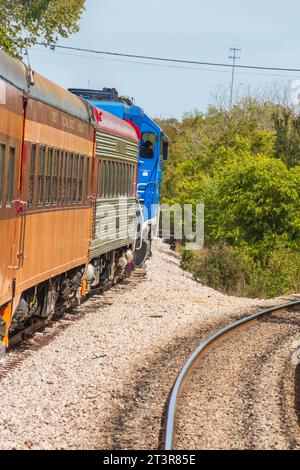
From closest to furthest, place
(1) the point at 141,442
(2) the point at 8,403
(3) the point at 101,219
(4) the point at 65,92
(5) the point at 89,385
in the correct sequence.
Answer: (1) the point at 141,442, (2) the point at 8,403, (5) the point at 89,385, (4) the point at 65,92, (3) the point at 101,219

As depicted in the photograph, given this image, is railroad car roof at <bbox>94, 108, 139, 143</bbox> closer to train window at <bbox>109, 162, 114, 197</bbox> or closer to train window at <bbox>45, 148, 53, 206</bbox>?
train window at <bbox>109, 162, 114, 197</bbox>

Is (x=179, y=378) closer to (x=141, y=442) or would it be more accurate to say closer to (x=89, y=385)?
(x=89, y=385)

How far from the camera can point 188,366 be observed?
12219 mm

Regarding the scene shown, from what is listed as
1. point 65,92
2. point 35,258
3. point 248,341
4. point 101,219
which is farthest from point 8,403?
point 101,219

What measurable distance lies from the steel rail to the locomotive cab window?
5.61m

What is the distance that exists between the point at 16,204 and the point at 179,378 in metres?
2.96

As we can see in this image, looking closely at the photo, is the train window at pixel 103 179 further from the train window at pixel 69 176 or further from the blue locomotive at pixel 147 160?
the blue locomotive at pixel 147 160

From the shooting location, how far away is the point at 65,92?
44.6 ft

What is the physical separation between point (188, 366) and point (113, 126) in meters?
7.06

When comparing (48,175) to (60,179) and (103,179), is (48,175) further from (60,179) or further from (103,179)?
(103,179)

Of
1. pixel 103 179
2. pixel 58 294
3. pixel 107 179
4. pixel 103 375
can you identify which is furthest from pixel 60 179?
pixel 107 179

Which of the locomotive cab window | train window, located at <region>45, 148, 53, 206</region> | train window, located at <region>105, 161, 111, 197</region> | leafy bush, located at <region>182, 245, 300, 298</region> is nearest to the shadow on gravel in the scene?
train window, located at <region>45, 148, 53, 206</region>

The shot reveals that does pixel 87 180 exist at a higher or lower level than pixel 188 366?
higher

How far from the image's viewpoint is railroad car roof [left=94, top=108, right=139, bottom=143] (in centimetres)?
1650
